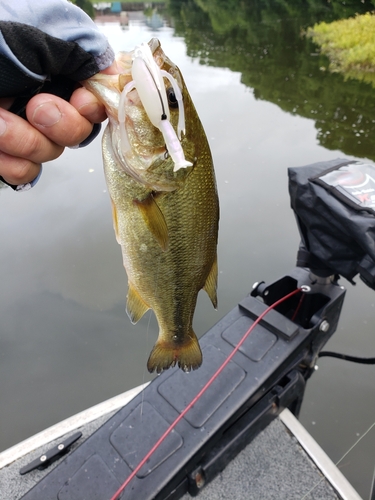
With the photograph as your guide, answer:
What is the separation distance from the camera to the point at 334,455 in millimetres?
2781

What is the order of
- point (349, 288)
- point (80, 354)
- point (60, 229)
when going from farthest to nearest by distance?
point (60, 229) → point (349, 288) → point (80, 354)

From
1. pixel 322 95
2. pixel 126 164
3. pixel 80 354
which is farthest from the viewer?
pixel 322 95

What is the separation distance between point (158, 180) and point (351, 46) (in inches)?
573

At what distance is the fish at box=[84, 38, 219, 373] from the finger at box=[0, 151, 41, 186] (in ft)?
0.72

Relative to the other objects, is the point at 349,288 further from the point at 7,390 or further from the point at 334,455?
the point at 7,390

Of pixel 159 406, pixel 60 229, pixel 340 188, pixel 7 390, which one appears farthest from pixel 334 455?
pixel 60 229

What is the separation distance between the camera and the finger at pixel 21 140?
38.4 inches

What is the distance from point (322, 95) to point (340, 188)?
28.6ft

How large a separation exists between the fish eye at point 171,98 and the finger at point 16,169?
44 centimetres

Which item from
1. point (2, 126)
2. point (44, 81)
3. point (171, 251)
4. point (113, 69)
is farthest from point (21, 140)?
point (171, 251)

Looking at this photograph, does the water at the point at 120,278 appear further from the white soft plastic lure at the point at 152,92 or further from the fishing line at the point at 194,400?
the white soft plastic lure at the point at 152,92

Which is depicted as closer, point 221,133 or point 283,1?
point 221,133

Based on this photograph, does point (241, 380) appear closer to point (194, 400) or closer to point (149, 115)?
point (194, 400)

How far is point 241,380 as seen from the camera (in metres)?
2.05
